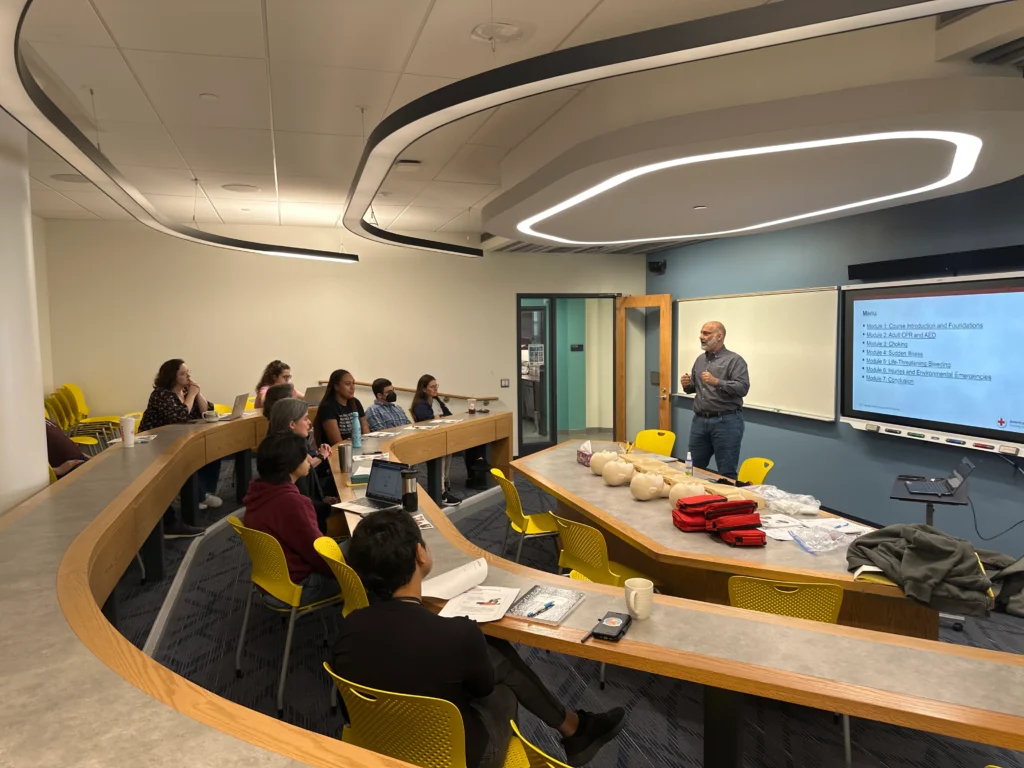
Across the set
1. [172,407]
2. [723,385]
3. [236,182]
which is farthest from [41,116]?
[723,385]

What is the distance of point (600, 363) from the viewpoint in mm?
9703

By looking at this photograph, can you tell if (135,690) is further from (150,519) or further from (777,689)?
(150,519)

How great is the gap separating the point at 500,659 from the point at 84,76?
3.57m

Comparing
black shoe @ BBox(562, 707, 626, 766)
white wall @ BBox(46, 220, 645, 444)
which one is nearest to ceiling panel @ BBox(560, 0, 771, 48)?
black shoe @ BBox(562, 707, 626, 766)

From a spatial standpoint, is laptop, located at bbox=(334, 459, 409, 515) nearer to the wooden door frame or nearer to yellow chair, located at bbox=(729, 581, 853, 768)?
yellow chair, located at bbox=(729, 581, 853, 768)

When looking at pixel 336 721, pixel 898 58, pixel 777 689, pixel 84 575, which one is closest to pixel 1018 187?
pixel 898 58

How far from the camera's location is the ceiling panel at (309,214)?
6.86 m

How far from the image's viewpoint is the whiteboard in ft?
19.4

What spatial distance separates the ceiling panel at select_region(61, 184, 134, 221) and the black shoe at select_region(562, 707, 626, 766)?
5530 millimetres

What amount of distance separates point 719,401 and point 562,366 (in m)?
4.07

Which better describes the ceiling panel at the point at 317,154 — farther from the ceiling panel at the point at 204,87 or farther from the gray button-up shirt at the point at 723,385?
the gray button-up shirt at the point at 723,385

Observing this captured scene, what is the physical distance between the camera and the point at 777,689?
1.66 m

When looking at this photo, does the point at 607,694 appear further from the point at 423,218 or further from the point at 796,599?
the point at 423,218

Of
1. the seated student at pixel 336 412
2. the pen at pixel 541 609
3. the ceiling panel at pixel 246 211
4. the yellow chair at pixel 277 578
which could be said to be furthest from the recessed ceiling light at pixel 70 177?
the pen at pixel 541 609
